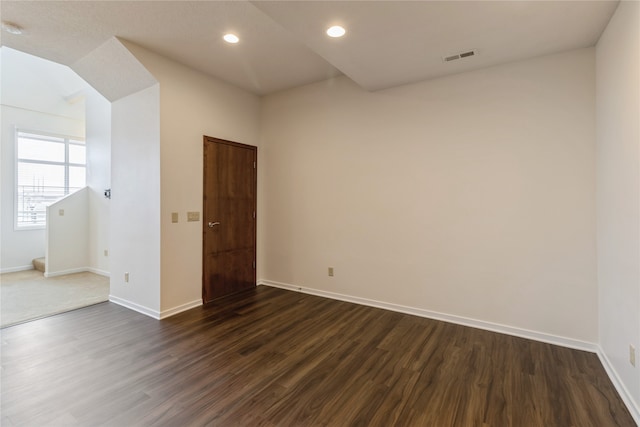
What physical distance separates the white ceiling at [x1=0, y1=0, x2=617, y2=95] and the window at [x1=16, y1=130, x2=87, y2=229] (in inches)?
145

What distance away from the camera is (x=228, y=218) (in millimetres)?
4133

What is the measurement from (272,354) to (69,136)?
6.90m

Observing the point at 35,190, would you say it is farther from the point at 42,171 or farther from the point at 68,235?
the point at 68,235

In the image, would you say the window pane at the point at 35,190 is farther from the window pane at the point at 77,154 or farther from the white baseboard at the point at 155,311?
the white baseboard at the point at 155,311

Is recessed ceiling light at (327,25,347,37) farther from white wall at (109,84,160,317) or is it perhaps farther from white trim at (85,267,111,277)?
white trim at (85,267,111,277)

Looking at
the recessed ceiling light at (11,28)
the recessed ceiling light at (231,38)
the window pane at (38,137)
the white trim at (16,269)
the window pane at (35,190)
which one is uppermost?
the recessed ceiling light at (231,38)

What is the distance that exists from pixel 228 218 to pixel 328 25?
9.13 ft

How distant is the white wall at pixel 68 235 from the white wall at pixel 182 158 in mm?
3446

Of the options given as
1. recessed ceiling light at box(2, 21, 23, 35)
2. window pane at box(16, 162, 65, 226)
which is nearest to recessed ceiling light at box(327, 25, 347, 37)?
recessed ceiling light at box(2, 21, 23, 35)

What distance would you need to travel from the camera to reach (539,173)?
111 inches

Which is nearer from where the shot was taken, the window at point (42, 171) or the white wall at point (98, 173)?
the white wall at point (98, 173)

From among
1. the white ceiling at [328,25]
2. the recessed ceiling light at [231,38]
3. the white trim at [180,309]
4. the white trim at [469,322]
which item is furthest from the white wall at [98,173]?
the white trim at [469,322]

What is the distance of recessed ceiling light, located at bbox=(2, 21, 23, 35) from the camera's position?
8.60ft

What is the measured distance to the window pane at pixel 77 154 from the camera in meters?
6.38
